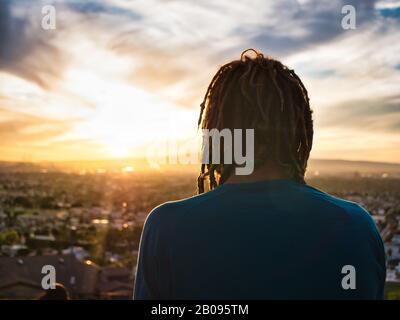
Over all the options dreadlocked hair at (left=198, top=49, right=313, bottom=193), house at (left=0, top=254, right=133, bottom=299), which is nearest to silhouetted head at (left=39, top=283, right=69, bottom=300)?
dreadlocked hair at (left=198, top=49, right=313, bottom=193)

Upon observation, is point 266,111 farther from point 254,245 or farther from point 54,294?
point 54,294

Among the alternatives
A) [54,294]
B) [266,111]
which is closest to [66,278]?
[54,294]

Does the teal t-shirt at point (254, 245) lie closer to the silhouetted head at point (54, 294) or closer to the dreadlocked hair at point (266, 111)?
the dreadlocked hair at point (266, 111)

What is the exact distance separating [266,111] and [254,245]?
0.28 m

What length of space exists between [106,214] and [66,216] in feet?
13.8

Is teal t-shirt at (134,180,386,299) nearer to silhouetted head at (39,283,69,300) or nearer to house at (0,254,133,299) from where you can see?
silhouetted head at (39,283,69,300)

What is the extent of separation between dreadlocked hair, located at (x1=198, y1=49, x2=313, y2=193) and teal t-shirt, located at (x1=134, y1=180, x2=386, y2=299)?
11cm

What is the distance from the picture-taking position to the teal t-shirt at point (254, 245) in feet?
3.02

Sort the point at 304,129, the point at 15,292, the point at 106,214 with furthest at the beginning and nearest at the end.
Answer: the point at 106,214 → the point at 15,292 → the point at 304,129

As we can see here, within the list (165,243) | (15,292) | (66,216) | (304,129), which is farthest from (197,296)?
(66,216)

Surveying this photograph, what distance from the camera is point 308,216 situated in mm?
938

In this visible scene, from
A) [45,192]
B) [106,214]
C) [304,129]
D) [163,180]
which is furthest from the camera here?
[45,192]

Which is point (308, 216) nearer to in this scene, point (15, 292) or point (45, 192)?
point (15, 292)

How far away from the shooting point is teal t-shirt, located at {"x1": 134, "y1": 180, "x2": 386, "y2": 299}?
36.3 inches
